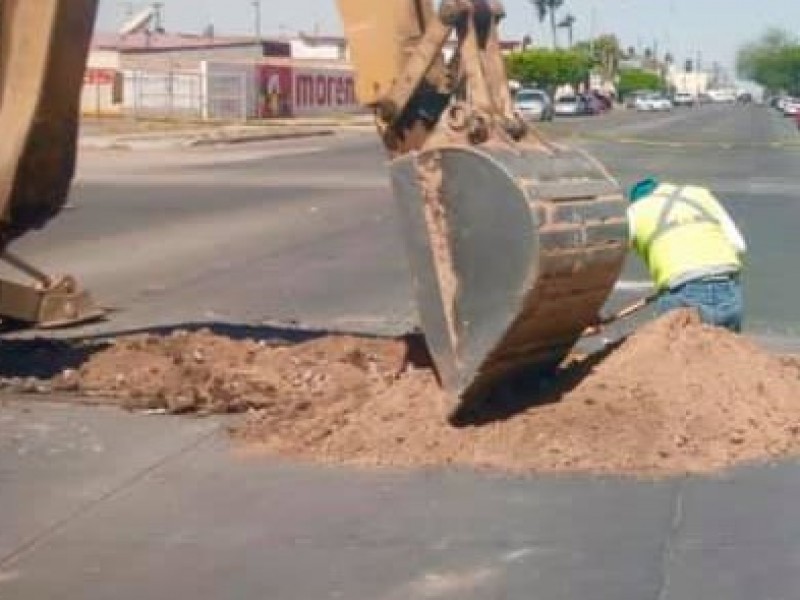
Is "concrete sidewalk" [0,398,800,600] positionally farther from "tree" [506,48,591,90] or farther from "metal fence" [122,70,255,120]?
"tree" [506,48,591,90]

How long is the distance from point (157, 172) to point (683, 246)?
107ft

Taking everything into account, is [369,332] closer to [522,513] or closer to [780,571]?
[522,513]

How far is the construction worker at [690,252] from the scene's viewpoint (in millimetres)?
11719

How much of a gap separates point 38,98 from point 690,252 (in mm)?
3807

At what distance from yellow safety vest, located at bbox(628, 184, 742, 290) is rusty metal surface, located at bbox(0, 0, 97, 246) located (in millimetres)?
3291

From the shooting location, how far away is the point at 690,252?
1178 centimetres

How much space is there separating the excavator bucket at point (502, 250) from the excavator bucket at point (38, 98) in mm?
2542

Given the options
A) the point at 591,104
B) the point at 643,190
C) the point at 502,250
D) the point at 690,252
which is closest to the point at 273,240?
the point at 643,190

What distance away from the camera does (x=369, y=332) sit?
15086 millimetres

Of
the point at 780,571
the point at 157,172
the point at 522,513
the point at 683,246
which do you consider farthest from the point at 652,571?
the point at 157,172

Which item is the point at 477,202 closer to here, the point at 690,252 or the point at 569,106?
the point at 690,252

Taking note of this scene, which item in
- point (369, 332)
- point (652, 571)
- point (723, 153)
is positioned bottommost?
point (723, 153)

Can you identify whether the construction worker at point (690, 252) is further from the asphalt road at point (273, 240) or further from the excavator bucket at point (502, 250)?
the asphalt road at point (273, 240)

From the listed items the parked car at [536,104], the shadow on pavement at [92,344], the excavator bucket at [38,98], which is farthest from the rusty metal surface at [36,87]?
the parked car at [536,104]
